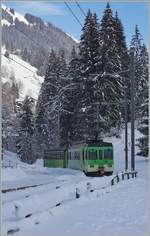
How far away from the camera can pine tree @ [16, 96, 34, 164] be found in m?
92.2

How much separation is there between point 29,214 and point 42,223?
65 cm

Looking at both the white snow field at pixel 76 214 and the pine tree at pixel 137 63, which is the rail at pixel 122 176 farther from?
the pine tree at pixel 137 63

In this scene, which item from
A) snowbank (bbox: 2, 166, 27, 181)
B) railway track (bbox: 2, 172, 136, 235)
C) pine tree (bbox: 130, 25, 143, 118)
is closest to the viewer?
railway track (bbox: 2, 172, 136, 235)

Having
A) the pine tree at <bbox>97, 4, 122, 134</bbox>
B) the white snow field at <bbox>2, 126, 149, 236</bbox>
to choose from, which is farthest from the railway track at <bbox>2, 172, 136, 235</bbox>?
the pine tree at <bbox>97, 4, 122, 134</bbox>

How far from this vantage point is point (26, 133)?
9188 cm

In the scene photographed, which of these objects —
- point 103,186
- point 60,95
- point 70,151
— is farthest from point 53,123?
point 103,186

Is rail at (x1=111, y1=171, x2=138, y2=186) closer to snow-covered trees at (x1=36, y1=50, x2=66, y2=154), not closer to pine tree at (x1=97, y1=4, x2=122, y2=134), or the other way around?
pine tree at (x1=97, y1=4, x2=122, y2=134)

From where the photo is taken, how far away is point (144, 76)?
9038 cm

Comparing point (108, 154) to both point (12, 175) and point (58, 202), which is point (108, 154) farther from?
point (58, 202)

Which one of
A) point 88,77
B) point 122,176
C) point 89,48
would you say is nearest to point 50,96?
point 89,48

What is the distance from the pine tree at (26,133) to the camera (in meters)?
92.2

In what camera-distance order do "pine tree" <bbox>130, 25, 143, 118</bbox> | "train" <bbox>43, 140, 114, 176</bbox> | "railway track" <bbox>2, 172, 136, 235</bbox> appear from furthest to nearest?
"pine tree" <bbox>130, 25, 143, 118</bbox> < "train" <bbox>43, 140, 114, 176</bbox> < "railway track" <bbox>2, 172, 136, 235</bbox>

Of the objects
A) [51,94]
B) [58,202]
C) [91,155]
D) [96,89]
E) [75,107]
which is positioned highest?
[51,94]

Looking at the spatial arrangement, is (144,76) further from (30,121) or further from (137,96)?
(30,121)
